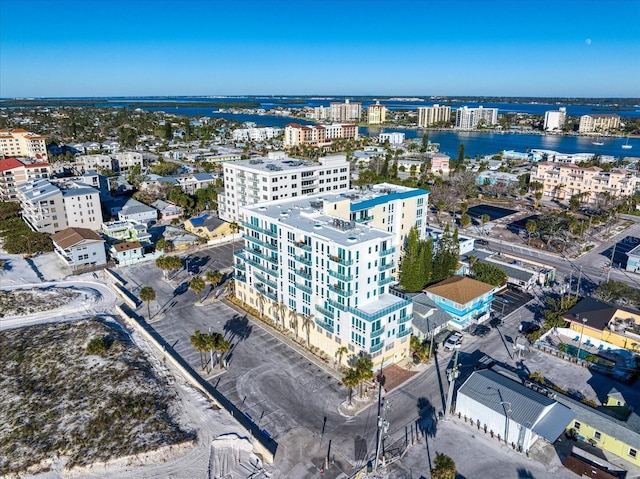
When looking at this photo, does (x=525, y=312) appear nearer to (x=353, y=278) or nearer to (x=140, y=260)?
(x=353, y=278)

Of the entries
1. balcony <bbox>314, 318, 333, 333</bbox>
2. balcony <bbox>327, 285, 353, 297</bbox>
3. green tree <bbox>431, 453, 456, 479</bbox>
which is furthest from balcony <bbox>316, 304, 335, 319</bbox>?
green tree <bbox>431, 453, 456, 479</bbox>

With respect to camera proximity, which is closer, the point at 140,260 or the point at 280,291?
the point at 280,291

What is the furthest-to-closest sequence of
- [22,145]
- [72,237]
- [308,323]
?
1. [22,145]
2. [72,237]
3. [308,323]

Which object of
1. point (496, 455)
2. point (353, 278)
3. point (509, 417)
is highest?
point (353, 278)

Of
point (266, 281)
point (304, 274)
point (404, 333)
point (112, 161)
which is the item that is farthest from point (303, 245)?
point (112, 161)

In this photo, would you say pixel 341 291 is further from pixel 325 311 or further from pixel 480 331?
pixel 480 331

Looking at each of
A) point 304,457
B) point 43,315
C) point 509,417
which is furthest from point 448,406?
point 43,315

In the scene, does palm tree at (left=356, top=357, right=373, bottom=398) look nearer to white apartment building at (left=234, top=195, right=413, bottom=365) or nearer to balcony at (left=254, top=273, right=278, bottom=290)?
white apartment building at (left=234, top=195, right=413, bottom=365)
